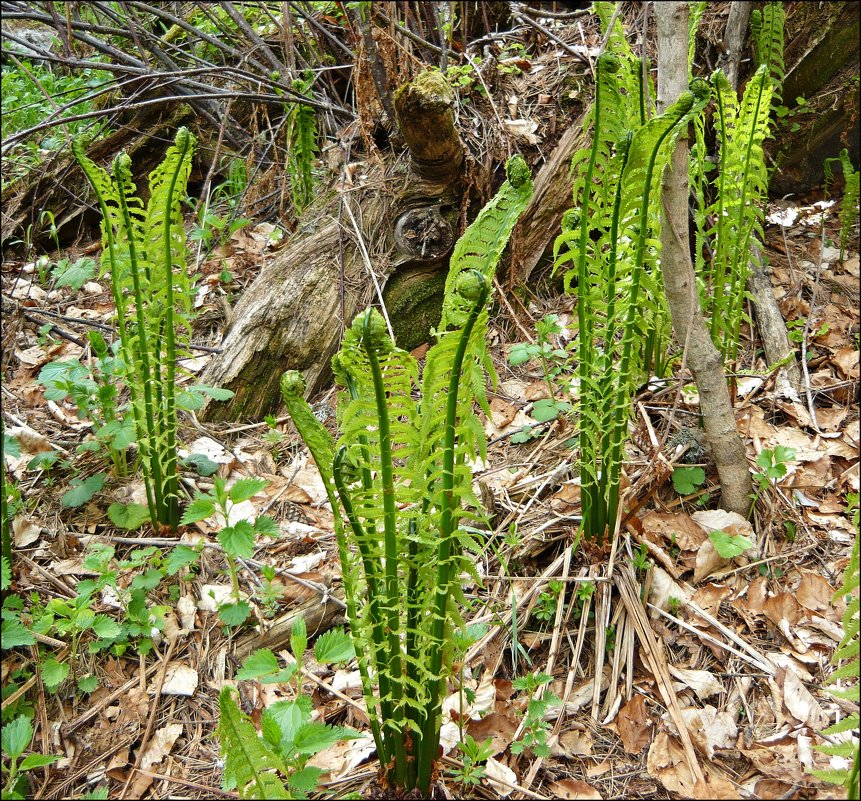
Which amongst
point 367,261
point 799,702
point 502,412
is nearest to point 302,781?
point 799,702

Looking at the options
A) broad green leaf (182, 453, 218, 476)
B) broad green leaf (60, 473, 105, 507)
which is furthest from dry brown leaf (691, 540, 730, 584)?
broad green leaf (60, 473, 105, 507)

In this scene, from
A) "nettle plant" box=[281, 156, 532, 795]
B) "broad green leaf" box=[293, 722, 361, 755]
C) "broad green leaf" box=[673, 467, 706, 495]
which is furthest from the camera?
"broad green leaf" box=[673, 467, 706, 495]

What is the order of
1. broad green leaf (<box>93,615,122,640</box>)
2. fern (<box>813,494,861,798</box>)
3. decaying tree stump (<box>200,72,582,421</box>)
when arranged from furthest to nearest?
decaying tree stump (<box>200,72,582,421</box>) < broad green leaf (<box>93,615,122,640</box>) < fern (<box>813,494,861,798</box>)

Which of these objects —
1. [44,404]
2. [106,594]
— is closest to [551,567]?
[106,594]

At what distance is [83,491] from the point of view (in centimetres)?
246

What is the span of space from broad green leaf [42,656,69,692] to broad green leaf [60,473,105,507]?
63 centimetres

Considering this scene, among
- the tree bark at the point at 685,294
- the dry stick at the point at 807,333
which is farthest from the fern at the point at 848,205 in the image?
the tree bark at the point at 685,294

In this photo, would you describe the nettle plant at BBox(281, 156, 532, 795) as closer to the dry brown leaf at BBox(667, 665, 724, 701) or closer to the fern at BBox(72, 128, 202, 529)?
the dry brown leaf at BBox(667, 665, 724, 701)

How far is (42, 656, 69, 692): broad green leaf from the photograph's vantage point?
188cm

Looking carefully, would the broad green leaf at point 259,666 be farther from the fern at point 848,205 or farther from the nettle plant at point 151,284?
the fern at point 848,205

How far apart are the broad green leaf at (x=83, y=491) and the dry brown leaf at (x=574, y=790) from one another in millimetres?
1692

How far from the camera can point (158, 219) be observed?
2.26 m

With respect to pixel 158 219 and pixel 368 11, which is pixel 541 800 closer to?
pixel 158 219

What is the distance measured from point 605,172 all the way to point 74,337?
2.42m
